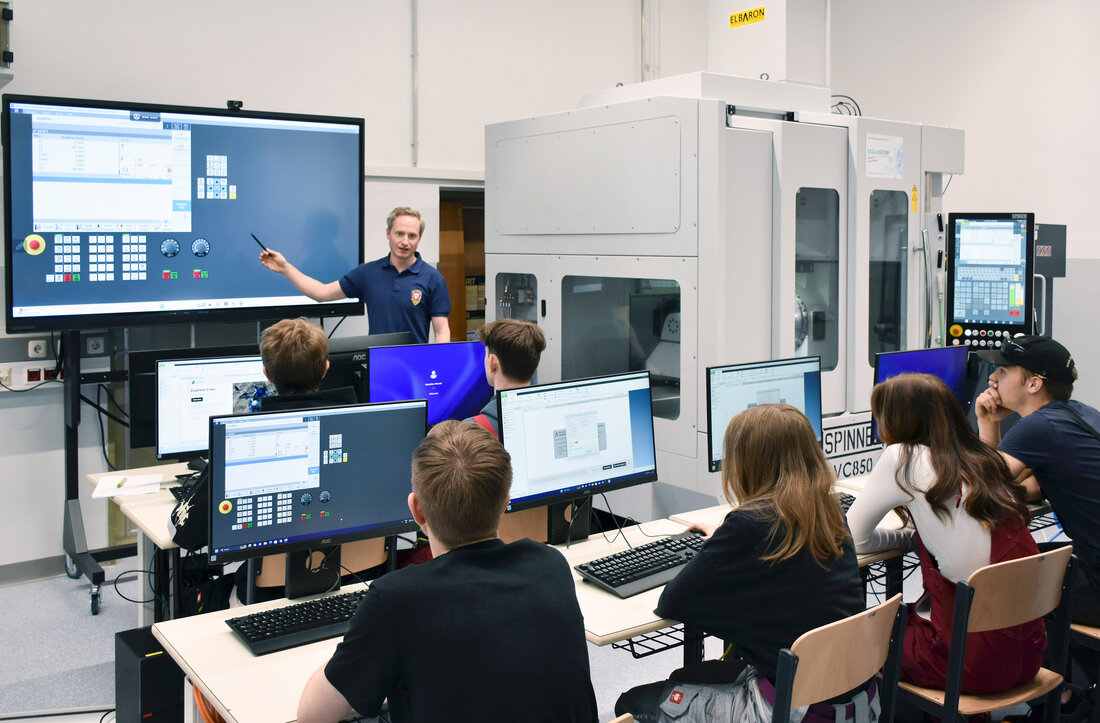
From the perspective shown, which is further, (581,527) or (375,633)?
(581,527)

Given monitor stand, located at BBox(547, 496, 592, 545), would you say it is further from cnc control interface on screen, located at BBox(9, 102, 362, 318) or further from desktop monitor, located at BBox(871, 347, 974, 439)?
cnc control interface on screen, located at BBox(9, 102, 362, 318)

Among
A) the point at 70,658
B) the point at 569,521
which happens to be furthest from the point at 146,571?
the point at 569,521

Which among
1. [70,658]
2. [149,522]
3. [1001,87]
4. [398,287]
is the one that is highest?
[1001,87]

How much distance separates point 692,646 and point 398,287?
261cm

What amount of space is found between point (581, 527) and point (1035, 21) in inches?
179

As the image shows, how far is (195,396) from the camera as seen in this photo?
10.2 feet

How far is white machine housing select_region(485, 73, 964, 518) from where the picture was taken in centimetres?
360

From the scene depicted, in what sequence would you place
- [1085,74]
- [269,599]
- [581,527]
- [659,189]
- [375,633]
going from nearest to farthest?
[375,633] < [269,599] < [581,527] < [659,189] < [1085,74]

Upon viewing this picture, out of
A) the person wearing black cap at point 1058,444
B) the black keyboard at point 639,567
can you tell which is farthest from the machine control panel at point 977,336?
the black keyboard at point 639,567

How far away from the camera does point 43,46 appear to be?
4051mm

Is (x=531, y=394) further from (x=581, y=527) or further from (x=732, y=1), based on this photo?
(x=732, y=1)

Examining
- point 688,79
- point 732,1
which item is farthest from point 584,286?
point 732,1

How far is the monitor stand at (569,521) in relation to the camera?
2.68m

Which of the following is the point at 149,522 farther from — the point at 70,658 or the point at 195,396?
the point at 70,658
